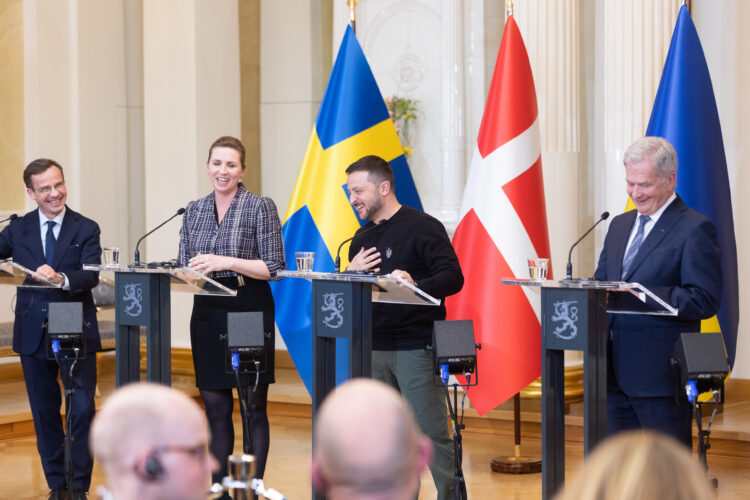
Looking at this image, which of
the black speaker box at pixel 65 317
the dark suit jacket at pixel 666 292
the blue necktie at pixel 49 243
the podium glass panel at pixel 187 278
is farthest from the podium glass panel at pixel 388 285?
the blue necktie at pixel 49 243

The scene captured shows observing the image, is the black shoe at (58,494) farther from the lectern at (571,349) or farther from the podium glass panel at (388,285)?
the lectern at (571,349)

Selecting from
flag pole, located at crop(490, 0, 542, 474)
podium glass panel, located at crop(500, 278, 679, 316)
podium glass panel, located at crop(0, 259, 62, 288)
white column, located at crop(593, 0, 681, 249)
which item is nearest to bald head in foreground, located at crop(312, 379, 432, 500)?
podium glass panel, located at crop(500, 278, 679, 316)

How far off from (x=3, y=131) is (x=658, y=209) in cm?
587

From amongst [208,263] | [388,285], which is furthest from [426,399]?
[208,263]

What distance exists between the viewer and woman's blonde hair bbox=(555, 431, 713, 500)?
3.53 ft

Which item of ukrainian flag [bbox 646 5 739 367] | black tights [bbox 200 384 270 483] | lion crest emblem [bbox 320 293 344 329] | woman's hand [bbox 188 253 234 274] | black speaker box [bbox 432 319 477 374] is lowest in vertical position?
black tights [bbox 200 384 270 483]

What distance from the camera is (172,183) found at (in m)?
7.37

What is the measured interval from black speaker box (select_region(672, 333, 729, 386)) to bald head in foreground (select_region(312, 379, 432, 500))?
2.20 metres

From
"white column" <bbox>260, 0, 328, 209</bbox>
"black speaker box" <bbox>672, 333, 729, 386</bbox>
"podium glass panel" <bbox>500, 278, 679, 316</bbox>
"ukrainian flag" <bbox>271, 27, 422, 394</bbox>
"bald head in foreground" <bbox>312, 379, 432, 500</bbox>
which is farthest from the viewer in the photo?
"white column" <bbox>260, 0, 328, 209</bbox>

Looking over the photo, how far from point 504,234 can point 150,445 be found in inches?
162

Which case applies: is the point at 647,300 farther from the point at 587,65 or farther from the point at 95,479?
the point at 587,65

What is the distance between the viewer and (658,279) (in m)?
3.40

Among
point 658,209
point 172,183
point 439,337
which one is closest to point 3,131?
point 172,183

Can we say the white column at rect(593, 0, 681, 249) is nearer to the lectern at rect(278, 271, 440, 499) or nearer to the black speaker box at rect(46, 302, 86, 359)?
the lectern at rect(278, 271, 440, 499)
